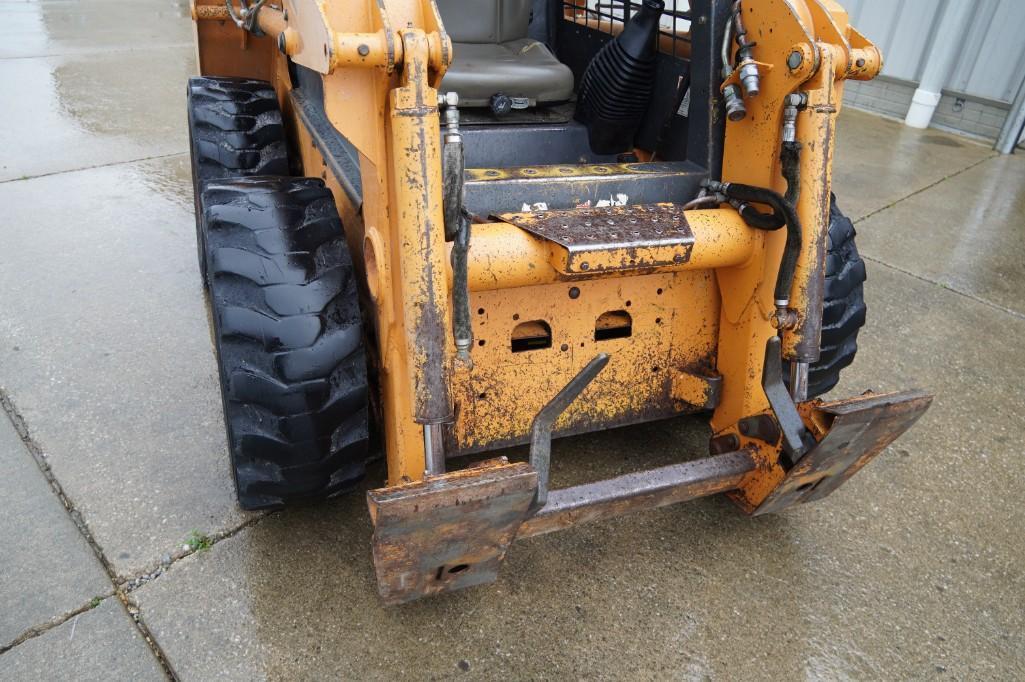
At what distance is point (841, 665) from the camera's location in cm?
211

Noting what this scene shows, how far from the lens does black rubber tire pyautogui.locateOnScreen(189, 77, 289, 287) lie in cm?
306

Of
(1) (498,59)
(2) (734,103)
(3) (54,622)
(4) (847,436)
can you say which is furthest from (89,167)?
(4) (847,436)

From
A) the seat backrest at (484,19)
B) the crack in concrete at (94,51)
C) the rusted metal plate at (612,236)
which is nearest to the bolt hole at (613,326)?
the rusted metal plate at (612,236)

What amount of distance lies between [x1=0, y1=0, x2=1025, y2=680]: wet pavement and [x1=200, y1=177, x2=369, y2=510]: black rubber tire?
389 millimetres

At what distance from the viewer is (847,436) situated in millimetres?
2064

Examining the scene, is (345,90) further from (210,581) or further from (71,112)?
(71,112)

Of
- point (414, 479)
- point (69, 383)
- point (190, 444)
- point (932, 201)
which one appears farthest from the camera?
point (932, 201)

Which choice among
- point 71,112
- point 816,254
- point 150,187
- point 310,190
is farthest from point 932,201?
point 71,112

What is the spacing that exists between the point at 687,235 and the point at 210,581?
1.64 metres

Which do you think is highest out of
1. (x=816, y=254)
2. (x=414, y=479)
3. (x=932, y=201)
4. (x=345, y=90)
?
(x=345, y=90)

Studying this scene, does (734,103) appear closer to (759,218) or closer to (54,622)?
(759,218)

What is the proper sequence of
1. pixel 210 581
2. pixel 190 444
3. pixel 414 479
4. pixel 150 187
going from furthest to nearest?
pixel 150 187, pixel 190 444, pixel 210 581, pixel 414 479

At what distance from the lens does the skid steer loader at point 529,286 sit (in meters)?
1.76

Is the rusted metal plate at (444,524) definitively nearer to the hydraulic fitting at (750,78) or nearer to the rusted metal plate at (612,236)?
the rusted metal plate at (612,236)
